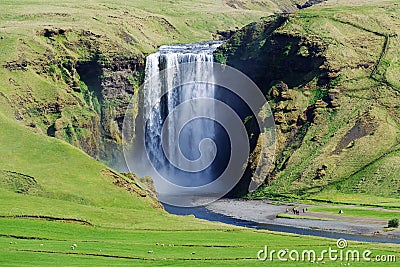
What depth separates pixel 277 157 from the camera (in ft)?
450

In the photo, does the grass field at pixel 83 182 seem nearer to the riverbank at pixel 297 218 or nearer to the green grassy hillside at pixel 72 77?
the green grassy hillside at pixel 72 77

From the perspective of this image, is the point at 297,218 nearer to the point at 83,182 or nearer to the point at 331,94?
the point at 83,182

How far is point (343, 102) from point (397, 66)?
1283 centimetres

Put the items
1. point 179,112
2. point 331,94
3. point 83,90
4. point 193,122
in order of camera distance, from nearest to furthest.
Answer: point 331,94
point 83,90
point 193,122
point 179,112

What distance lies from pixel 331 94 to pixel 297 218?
39.7 meters

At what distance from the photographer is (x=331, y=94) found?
138 meters

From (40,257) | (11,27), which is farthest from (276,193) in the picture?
(40,257)

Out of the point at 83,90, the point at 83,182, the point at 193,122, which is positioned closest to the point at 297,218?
the point at 83,182

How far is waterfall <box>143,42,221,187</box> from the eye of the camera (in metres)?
153

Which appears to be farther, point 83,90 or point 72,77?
point 83,90

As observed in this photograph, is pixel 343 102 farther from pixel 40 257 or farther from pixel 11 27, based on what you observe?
pixel 40 257

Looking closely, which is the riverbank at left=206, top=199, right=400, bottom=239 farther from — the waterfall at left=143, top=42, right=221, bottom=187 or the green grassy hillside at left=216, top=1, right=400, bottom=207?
the waterfall at left=143, top=42, right=221, bottom=187

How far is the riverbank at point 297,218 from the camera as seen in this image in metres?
94.6

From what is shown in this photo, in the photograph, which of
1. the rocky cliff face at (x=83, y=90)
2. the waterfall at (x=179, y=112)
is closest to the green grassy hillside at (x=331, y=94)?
the waterfall at (x=179, y=112)
